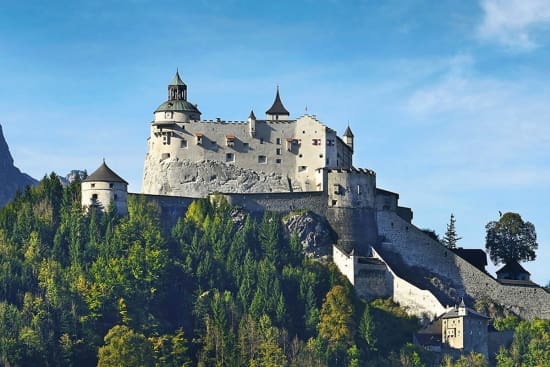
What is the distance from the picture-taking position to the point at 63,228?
116 meters

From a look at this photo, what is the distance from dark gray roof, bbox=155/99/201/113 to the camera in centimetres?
12400

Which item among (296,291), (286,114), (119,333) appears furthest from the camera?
(286,114)

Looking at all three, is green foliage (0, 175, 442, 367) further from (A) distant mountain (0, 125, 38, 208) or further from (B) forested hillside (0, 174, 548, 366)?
(A) distant mountain (0, 125, 38, 208)

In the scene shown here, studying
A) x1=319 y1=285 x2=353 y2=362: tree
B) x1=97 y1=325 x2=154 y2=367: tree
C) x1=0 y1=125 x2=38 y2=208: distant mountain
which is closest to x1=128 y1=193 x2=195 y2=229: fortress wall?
x1=319 y1=285 x2=353 y2=362: tree


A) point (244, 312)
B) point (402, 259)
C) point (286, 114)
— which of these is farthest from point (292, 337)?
point (286, 114)

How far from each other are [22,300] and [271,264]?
59.6ft

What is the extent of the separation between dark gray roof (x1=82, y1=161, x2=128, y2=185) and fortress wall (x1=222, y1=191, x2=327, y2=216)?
8.84 meters

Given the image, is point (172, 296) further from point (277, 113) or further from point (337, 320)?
point (277, 113)

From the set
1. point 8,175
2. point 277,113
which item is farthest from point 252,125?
point 8,175

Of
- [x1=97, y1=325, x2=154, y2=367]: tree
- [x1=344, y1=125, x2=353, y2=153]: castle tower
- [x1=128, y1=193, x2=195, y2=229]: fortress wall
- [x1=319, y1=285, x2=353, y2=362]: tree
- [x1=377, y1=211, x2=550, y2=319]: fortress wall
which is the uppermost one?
[x1=344, y1=125, x2=353, y2=153]: castle tower

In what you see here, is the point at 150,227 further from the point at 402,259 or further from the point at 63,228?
the point at 402,259

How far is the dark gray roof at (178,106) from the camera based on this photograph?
12400cm

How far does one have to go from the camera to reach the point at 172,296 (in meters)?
114

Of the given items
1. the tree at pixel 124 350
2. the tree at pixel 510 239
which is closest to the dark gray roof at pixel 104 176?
the tree at pixel 124 350
